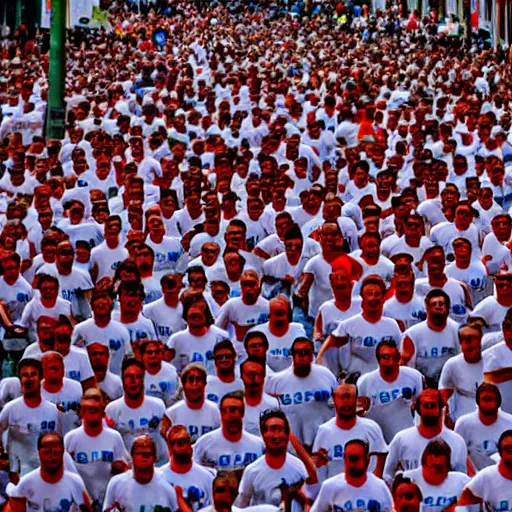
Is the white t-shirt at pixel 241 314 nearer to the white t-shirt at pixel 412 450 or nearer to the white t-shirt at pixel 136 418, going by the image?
the white t-shirt at pixel 136 418

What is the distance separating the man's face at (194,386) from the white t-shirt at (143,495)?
104 centimetres

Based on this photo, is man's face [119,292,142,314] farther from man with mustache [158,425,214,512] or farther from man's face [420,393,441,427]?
man's face [420,393,441,427]

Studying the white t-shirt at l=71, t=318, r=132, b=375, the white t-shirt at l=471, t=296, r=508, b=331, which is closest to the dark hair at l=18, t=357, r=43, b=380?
the white t-shirt at l=71, t=318, r=132, b=375

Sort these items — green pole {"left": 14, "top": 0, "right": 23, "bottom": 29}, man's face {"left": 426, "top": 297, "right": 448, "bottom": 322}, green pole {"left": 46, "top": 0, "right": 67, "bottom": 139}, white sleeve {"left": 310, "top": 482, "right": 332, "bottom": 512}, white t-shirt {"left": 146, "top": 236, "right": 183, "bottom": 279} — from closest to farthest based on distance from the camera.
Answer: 1. white sleeve {"left": 310, "top": 482, "right": 332, "bottom": 512}
2. man's face {"left": 426, "top": 297, "right": 448, "bottom": 322}
3. white t-shirt {"left": 146, "top": 236, "right": 183, "bottom": 279}
4. green pole {"left": 46, "top": 0, "right": 67, "bottom": 139}
5. green pole {"left": 14, "top": 0, "right": 23, "bottom": 29}

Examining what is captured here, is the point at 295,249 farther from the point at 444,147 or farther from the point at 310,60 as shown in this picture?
the point at 310,60

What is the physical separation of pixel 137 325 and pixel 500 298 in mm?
2735

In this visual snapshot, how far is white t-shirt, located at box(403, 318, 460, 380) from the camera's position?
12227 mm

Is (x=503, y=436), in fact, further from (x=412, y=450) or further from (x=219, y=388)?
(x=219, y=388)

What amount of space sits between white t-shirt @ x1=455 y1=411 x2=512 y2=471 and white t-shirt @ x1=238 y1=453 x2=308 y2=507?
123 centimetres

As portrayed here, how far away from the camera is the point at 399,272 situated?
13047 millimetres

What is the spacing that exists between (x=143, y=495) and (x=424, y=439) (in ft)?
5.91

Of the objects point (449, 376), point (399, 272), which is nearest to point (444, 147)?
point (399, 272)

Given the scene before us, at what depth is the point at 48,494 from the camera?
1006cm

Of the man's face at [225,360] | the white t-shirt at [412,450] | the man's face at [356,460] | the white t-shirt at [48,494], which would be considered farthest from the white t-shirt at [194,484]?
the man's face at [225,360]
